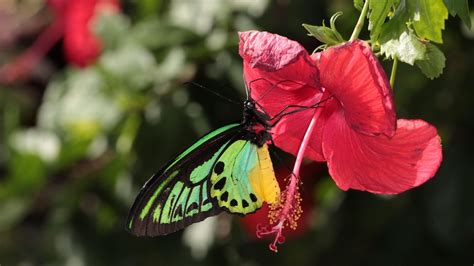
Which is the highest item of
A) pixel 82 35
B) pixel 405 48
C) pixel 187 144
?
pixel 405 48

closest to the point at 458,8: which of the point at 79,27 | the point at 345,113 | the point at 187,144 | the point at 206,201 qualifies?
the point at 345,113

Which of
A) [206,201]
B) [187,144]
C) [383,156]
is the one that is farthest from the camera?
[187,144]

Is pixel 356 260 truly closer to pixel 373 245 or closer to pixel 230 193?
pixel 373 245

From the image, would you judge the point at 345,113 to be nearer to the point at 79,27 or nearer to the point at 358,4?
the point at 358,4

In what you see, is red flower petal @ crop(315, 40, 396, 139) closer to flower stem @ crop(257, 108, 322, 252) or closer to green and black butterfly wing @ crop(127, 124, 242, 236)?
flower stem @ crop(257, 108, 322, 252)

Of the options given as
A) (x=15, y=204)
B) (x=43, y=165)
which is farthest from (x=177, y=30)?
(x=15, y=204)

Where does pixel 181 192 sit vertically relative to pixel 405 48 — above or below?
below

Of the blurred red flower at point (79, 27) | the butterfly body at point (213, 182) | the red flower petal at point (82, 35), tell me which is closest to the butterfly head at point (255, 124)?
the butterfly body at point (213, 182)
